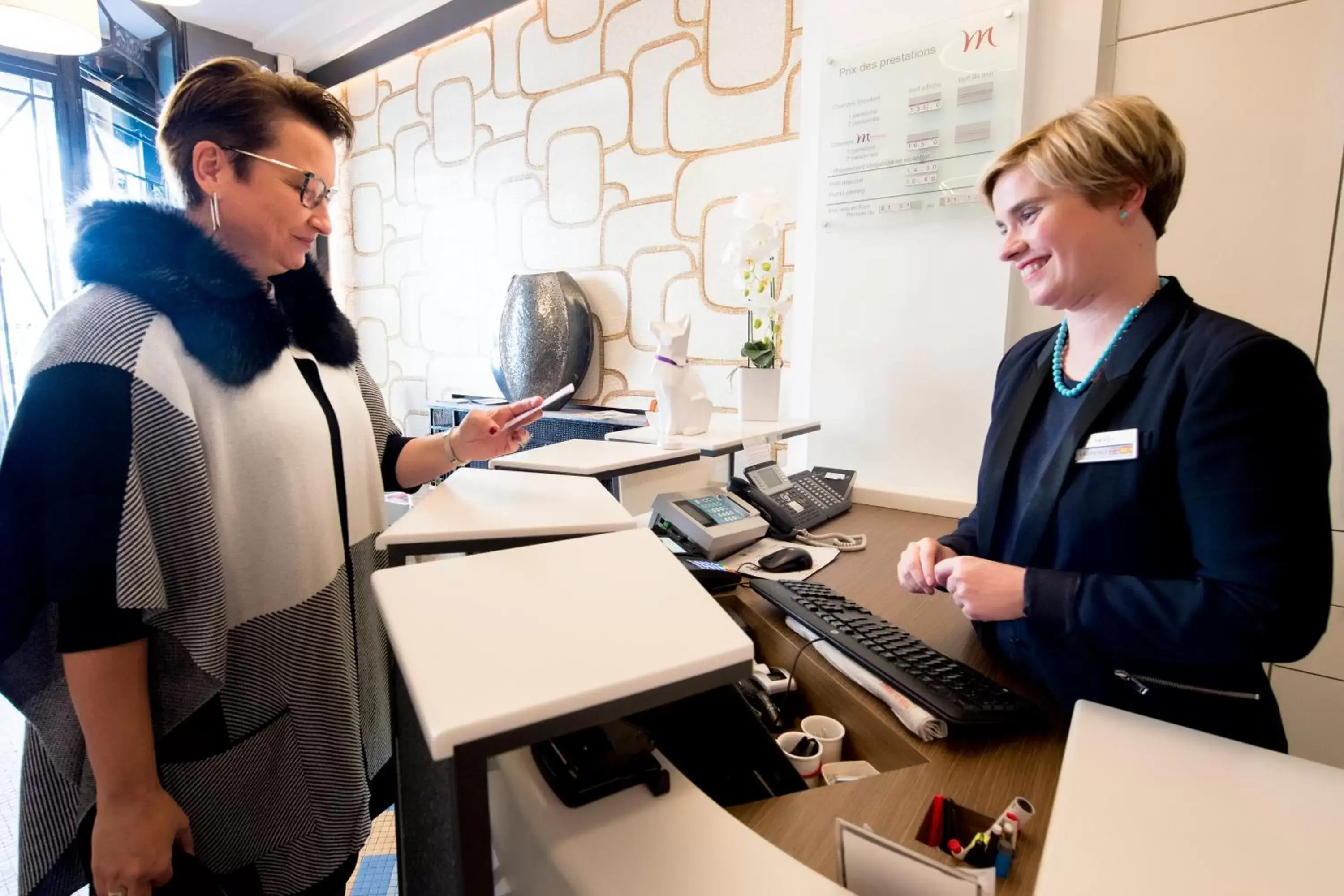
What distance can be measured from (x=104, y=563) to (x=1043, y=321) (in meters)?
1.91

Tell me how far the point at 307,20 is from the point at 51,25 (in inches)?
92.1

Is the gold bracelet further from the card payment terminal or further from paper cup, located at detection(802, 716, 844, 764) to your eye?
paper cup, located at detection(802, 716, 844, 764)

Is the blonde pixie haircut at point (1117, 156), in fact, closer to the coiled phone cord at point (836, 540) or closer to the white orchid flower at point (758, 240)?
the coiled phone cord at point (836, 540)

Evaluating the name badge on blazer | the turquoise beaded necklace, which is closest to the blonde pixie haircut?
the turquoise beaded necklace

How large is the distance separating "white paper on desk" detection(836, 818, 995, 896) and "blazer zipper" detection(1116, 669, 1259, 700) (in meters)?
0.43

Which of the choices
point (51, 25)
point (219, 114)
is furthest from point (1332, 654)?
point (51, 25)

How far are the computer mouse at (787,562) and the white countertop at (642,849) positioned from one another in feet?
2.57

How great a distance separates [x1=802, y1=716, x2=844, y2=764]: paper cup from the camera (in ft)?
2.83

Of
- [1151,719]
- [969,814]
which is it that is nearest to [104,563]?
A: [969,814]

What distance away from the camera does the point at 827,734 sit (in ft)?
2.91

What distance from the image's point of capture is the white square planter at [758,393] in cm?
201

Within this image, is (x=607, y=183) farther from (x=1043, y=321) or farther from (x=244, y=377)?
(x=244, y=377)

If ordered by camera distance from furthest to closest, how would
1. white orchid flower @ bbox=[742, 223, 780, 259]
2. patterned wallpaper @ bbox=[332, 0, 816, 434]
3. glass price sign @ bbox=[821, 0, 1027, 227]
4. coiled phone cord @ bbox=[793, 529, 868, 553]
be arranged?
patterned wallpaper @ bbox=[332, 0, 816, 434]
white orchid flower @ bbox=[742, 223, 780, 259]
glass price sign @ bbox=[821, 0, 1027, 227]
coiled phone cord @ bbox=[793, 529, 868, 553]

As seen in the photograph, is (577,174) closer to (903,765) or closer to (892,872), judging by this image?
(903,765)
